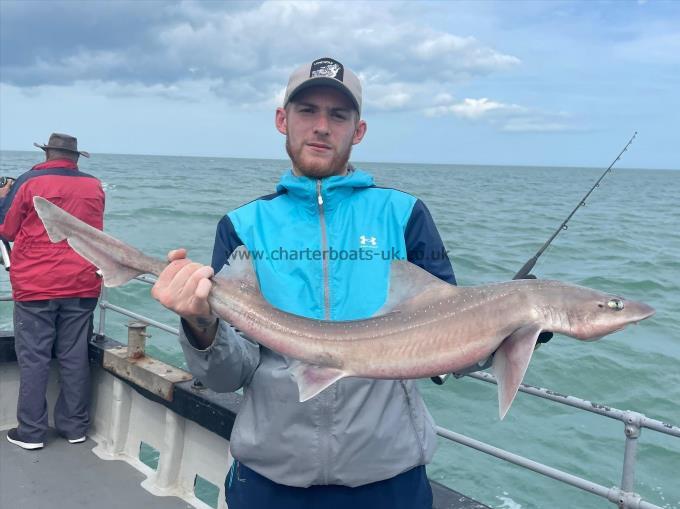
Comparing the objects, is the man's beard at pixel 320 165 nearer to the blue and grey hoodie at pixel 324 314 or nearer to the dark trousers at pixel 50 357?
the blue and grey hoodie at pixel 324 314

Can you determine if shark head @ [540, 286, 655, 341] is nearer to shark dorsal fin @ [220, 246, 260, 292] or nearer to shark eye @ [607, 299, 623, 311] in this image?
shark eye @ [607, 299, 623, 311]

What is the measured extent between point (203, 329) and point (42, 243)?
13.9 feet

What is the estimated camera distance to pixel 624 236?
1192 inches

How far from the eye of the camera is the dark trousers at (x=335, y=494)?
2617mm

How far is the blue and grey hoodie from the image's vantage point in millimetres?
2561

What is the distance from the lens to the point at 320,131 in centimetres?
282

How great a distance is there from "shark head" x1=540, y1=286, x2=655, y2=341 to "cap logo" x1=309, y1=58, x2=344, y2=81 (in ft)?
4.49

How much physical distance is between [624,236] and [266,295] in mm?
31074

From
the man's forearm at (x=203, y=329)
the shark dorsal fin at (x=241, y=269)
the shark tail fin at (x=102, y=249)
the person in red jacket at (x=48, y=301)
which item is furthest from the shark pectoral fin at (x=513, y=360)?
the person in red jacket at (x=48, y=301)

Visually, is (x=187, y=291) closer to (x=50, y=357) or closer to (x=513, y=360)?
(x=513, y=360)

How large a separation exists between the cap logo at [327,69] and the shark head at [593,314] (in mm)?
1367

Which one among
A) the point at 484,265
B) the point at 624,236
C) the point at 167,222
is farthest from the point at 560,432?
the point at 167,222

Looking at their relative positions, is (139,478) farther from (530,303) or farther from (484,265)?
(484,265)

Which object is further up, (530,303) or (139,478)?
(530,303)
